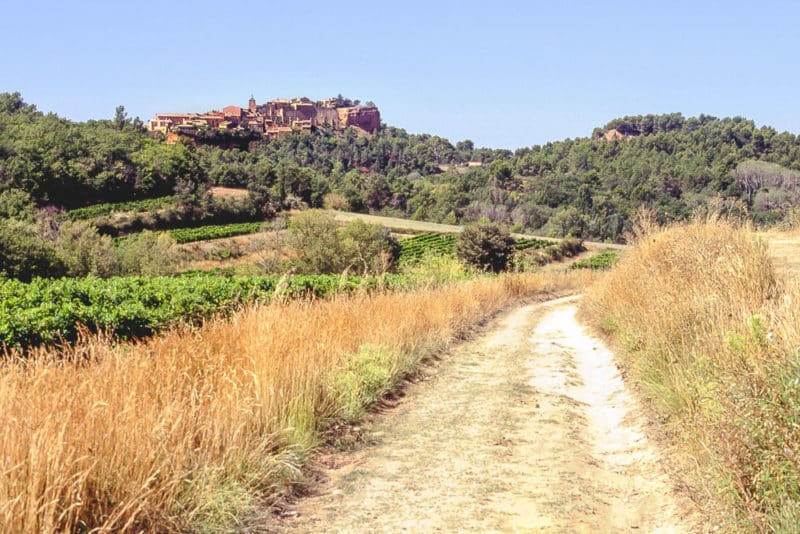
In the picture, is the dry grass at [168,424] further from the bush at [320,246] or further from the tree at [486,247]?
the tree at [486,247]

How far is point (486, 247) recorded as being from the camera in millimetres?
53000

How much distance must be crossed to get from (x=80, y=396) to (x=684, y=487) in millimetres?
3960

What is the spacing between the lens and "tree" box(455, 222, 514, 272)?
172ft

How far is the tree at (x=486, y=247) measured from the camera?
52.5 m

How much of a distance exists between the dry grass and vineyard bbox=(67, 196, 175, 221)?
74.7 m

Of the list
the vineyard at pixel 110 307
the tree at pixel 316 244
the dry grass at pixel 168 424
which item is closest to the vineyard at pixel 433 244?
the tree at pixel 316 244

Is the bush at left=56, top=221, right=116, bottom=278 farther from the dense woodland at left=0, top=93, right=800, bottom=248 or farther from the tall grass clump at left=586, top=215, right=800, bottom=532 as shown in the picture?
the tall grass clump at left=586, top=215, right=800, bottom=532

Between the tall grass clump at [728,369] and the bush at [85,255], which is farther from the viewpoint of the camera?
the bush at [85,255]

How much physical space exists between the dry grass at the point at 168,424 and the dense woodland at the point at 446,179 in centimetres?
5703

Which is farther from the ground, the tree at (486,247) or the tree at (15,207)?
the tree at (15,207)

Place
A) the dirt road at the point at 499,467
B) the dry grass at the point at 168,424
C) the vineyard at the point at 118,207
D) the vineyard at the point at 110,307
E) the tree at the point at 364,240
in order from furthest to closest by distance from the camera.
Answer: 1. the vineyard at the point at 118,207
2. the tree at the point at 364,240
3. the vineyard at the point at 110,307
4. the dirt road at the point at 499,467
5. the dry grass at the point at 168,424

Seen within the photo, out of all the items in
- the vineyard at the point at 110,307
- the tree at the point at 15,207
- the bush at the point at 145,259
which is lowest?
the bush at the point at 145,259

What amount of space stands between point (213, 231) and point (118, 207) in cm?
1418

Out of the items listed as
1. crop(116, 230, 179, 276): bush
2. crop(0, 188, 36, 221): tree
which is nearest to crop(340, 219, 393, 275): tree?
crop(116, 230, 179, 276): bush
